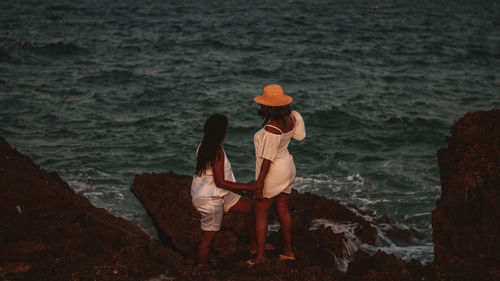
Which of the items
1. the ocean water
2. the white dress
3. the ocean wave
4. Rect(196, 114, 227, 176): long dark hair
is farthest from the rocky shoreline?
the ocean wave

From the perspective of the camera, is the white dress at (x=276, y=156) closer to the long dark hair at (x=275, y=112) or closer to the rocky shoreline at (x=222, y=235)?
the long dark hair at (x=275, y=112)

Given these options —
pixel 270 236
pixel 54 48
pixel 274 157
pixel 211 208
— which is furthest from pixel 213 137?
pixel 54 48

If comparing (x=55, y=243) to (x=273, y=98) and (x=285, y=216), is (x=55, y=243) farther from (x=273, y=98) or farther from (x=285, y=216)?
(x=273, y=98)

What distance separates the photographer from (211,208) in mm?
5203

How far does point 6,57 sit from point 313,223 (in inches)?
745

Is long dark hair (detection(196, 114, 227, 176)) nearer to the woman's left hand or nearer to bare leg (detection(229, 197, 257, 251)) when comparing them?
the woman's left hand

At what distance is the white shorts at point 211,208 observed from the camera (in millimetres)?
5180

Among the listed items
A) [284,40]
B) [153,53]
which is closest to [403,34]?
[284,40]

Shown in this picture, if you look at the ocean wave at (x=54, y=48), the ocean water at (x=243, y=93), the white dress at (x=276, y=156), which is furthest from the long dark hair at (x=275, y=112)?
the ocean wave at (x=54, y=48)

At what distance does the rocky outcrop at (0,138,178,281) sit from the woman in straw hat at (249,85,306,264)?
1.07 m

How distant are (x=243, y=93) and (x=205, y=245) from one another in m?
13.1

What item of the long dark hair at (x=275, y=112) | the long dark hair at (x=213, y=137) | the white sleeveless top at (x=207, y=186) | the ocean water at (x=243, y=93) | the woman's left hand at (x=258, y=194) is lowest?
the ocean water at (x=243, y=93)

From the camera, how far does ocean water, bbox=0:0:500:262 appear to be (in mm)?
11477

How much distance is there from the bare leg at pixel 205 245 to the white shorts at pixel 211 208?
64mm
